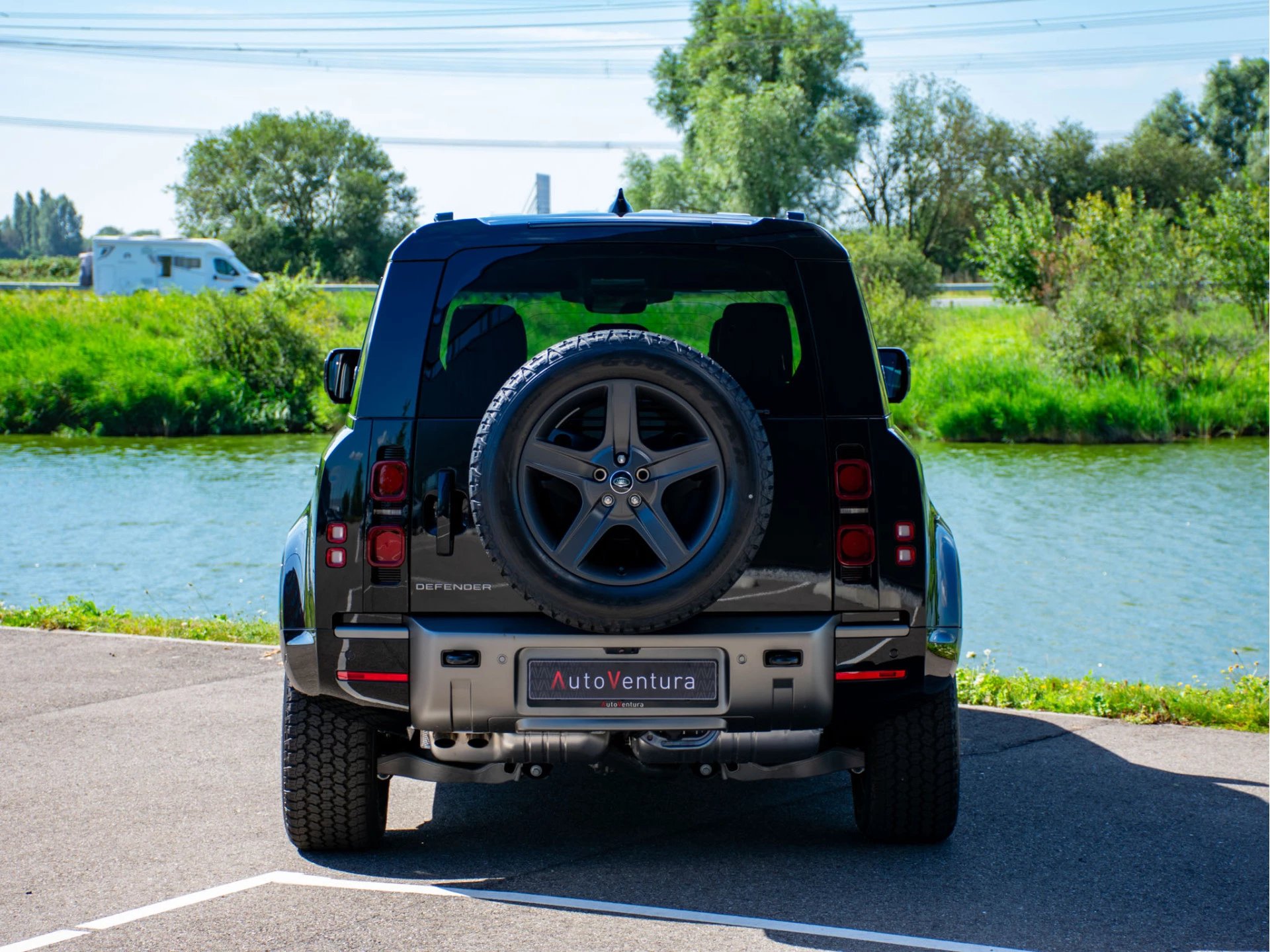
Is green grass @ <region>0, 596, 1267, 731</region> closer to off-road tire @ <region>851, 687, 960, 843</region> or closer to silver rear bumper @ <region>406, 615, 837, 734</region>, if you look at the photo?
off-road tire @ <region>851, 687, 960, 843</region>

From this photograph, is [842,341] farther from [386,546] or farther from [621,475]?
[386,546]

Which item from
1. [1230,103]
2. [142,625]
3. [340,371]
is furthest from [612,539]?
[1230,103]

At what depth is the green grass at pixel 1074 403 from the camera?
29.2 metres

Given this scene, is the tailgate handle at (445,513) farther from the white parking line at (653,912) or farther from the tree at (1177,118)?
the tree at (1177,118)

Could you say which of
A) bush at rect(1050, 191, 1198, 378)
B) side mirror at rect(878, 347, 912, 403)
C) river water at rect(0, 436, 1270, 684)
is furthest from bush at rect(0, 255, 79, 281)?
side mirror at rect(878, 347, 912, 403)

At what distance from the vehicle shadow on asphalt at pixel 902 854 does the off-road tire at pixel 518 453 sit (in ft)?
3.11

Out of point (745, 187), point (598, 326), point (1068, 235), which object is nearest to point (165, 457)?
point (1068, 235)

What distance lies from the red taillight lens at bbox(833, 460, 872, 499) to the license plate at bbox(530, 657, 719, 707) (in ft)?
2.12

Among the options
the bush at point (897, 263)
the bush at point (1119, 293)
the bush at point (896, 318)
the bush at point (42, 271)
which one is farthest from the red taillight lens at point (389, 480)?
the bush at point (42, 271)

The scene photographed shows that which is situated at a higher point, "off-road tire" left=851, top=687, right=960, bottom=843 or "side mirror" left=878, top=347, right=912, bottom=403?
"side mirror" left=878, top=347, right=912, bottom=403

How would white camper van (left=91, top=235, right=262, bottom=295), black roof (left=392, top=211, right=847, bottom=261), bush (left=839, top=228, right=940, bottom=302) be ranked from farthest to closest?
white camper van (left=91, top=235, right=262, bottom=295) < bush (left=839, top=228, right=940, bottom=302) < black roof (left=392, top=211, right=847, bottom=261)

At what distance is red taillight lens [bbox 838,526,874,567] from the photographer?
13.9 ft

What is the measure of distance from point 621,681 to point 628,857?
83 cm

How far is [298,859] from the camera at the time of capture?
4.58 metres
